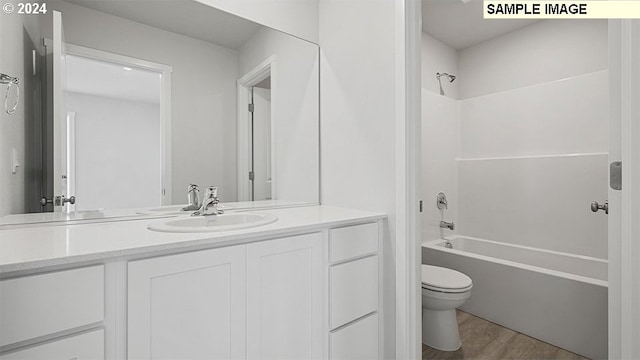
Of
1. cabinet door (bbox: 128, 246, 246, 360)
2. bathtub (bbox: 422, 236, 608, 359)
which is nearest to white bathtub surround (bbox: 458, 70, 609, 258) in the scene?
bathtub (bbox: 422, 236, 608, 359)

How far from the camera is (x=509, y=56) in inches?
112

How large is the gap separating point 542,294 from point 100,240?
243 centimetres

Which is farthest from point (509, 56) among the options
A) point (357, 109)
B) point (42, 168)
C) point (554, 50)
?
point (42, 168)

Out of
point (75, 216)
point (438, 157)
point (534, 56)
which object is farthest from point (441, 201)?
point (75, 216)

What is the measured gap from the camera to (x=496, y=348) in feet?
6.16

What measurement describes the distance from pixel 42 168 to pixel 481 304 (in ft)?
8.95

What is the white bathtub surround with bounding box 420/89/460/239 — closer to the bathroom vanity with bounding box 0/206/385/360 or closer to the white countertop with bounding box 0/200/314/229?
the bathroom vanity with bounding box 0/206/385/360

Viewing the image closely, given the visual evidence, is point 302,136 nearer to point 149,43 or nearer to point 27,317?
point 149,43

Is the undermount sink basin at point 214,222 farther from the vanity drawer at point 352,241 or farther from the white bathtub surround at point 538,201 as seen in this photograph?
the white bathtub surround at point 538,201

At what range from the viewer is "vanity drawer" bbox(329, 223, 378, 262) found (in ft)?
4.35

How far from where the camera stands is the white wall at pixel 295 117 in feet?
6.12

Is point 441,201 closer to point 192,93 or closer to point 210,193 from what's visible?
point 210,193

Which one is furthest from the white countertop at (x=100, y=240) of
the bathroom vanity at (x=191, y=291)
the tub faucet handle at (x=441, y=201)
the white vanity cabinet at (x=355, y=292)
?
Result: the tub faucet handle at (x=441, y=201)

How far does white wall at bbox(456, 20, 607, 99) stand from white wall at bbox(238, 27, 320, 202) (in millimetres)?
1954
